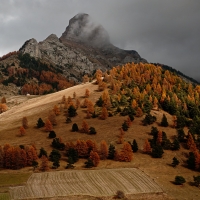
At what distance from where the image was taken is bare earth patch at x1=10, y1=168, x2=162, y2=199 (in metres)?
71.3

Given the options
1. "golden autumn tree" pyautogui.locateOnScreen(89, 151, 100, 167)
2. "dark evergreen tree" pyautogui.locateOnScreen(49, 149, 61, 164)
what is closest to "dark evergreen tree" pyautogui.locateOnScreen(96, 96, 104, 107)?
"dark evergreen tree" pyautogui.locateOnScreen(49, 149, 61, 164)

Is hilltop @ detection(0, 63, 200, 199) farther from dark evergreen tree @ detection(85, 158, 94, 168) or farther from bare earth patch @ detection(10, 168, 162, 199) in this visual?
bare earth patch @ detection(10, 168, 162, 199)

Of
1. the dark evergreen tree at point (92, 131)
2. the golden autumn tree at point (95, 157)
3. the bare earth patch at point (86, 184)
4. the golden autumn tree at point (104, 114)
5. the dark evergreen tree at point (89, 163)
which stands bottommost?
the bare earth patch at point (86, 184)

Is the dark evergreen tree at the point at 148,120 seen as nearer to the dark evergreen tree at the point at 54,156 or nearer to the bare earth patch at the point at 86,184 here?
the bare earth patch at the point at 86,184

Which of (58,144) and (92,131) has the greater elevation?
(92,131)

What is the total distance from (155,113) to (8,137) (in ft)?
257

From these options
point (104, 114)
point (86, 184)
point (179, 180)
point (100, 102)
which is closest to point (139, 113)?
point (104, 114)

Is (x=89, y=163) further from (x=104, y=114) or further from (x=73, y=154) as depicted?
(x=104, y=114)

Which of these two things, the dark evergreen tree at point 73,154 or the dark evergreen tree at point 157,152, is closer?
the dark evergreen tree at point 73,154

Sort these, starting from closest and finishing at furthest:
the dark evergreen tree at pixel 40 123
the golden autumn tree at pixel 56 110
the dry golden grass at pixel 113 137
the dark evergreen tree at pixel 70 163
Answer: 1. the dry golden grass at pixel 113 137
2. the dark evergreen tree at pixel 70 163
3. the dark evergreen tree at pixel 40 123
4. the golden autumn tree at pixel 56 110

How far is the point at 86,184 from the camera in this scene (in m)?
78.7

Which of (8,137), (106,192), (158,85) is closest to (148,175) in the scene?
(106,192)

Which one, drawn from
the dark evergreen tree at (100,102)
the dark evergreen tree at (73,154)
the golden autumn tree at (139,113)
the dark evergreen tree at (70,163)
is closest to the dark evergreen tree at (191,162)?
the dark evergreen tree at (73,154)

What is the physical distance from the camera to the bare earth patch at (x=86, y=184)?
7131 cm
